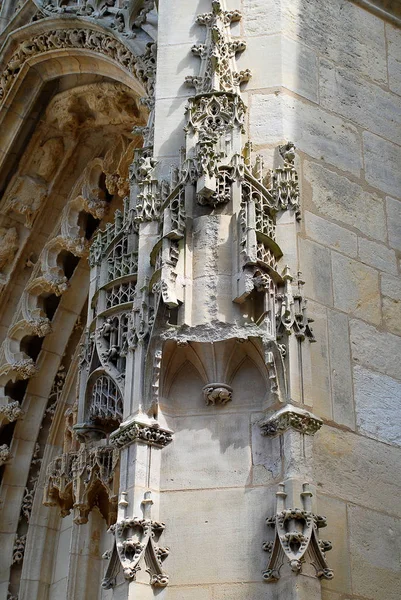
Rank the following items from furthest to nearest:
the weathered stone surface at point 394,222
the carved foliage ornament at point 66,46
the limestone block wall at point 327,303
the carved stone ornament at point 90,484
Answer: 1. the carved foliage ornament at point 66,46
2. the carved stone ornament at point 90,484
3. the weathered stone surface at point 394,222
4. the limestone block wall at point 327,303

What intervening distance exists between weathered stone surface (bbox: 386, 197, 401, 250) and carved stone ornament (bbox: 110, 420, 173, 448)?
7.52 ft

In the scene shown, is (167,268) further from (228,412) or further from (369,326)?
(369,326)

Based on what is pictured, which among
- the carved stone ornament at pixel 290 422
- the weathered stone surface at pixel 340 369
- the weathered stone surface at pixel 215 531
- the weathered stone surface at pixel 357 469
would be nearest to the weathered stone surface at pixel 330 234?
the weathered stone surface at pixel 340 369

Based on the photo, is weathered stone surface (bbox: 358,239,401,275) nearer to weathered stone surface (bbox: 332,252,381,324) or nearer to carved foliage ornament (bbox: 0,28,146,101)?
weathered stone surface (bbox: 332,252,381,324)

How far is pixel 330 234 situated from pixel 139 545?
2371mm

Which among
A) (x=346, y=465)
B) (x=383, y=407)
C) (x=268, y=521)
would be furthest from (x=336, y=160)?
(x=268, y=521)

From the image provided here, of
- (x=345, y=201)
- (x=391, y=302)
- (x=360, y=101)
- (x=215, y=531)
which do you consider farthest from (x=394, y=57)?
(x=215, y=531)

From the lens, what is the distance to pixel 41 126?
11.3 m

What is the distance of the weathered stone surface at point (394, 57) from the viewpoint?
7.89 metres

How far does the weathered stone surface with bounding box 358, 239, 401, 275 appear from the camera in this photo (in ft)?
22.3

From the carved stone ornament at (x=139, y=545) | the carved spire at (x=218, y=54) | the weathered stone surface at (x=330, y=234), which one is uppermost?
the carved spire at (x=218, y=54)

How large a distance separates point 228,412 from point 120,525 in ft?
2.84

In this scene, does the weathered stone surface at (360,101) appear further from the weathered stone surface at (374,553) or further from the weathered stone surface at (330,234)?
the weathered stone surface at (374,553)

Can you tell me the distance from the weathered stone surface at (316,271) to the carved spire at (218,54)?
1.09 metres
